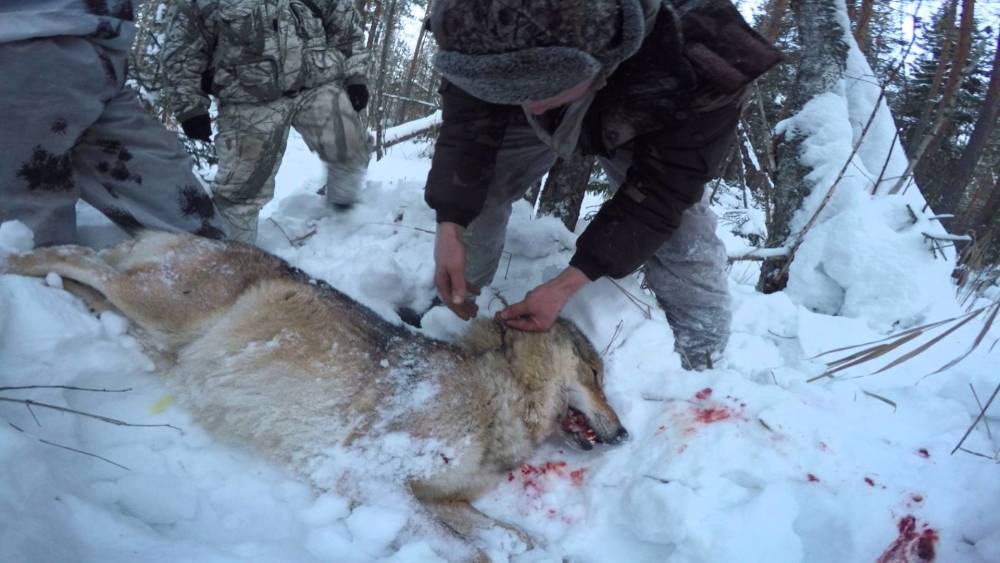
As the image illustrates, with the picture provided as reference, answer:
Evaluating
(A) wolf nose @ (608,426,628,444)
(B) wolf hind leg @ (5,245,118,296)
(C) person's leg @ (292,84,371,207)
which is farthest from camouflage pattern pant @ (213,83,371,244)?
(A) wolf nose @ (608,426,628,444)

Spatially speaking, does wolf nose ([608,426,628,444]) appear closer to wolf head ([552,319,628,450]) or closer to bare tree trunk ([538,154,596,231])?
wolf head ([552,319,628,450])

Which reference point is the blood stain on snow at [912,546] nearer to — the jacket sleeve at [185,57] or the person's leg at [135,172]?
the person's leg at [135,172]

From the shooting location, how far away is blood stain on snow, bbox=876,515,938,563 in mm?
1673

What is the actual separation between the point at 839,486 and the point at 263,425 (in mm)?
2117

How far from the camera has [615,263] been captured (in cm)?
229

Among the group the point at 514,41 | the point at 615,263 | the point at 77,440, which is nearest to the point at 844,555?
the point at 615,263

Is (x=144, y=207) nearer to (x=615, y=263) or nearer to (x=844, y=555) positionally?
(x=615, y=263)

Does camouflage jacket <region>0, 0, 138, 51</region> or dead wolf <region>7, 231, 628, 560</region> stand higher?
camouflage jacket <region>0, 0, 138, 51</region>

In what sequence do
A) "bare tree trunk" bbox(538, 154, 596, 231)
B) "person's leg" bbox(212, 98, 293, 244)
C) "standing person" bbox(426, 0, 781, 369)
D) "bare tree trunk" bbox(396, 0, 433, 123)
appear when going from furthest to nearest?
"bare tree trunk" bbox(396, 0, 433, 123)
"bare tree trunk" bbox(538, 154, 596, 231)
"person's leg" bbox(212, 98, 293, 244)
"standing person" bbox(426, 0, 781, 369)

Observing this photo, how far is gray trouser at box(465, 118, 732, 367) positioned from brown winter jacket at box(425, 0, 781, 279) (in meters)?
0.39

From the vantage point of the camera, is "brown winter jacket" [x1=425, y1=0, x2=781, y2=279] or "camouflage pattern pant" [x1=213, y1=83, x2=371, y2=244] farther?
"camouflage pattern pant" [x1=213, y1=83, x2=371, y2=244]

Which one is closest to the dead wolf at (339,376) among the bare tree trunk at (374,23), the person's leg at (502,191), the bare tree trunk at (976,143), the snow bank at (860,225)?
the person's leg at (502,191)

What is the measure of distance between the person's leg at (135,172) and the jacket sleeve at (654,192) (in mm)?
2318

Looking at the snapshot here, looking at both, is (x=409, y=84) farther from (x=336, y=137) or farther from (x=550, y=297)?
(x=550, y=297)
